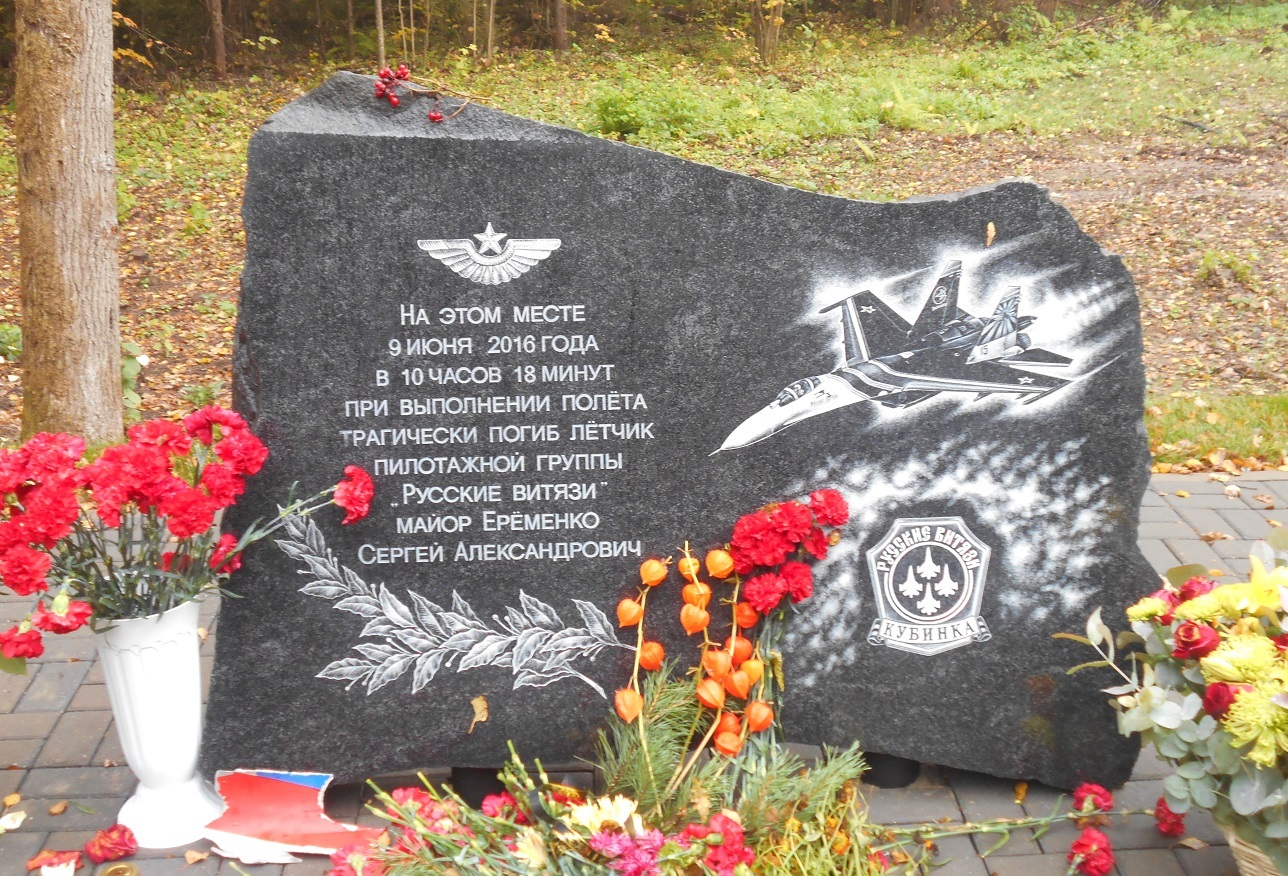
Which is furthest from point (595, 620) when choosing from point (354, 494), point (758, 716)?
point (354, 494)

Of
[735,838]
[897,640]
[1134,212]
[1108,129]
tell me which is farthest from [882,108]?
[735,838]

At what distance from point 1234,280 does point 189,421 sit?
7.02 metres

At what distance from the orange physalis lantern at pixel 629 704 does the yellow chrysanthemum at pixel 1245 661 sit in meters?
1.36

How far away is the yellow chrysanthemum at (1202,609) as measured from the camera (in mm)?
2717

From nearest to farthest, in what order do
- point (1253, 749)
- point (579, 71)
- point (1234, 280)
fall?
point (1253, 749), point (1234, 280), point (579, 71)

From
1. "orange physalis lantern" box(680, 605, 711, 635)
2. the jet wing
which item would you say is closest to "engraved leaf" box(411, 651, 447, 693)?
"orange physalis lantern" box(680, 605, 711, 635)

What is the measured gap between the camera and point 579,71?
13.6 metres

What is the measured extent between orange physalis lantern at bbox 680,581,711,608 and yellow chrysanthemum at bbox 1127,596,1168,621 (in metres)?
1.08

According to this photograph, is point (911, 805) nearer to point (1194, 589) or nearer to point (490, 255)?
point (1194, 589)

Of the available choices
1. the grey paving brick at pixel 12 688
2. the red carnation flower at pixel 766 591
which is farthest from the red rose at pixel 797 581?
the grey paving brick at pixel 12 688

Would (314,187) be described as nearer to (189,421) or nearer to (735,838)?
(189,421)

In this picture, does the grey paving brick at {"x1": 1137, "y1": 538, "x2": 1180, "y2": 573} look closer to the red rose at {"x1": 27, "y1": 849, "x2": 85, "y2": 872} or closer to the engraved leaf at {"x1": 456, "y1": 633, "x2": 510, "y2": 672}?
the engraved leaf at {"x1": 456, "y1": 633, "x2": 510, "y2": 672}

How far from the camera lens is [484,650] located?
10.1ft

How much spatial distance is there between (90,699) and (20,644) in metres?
1.09
